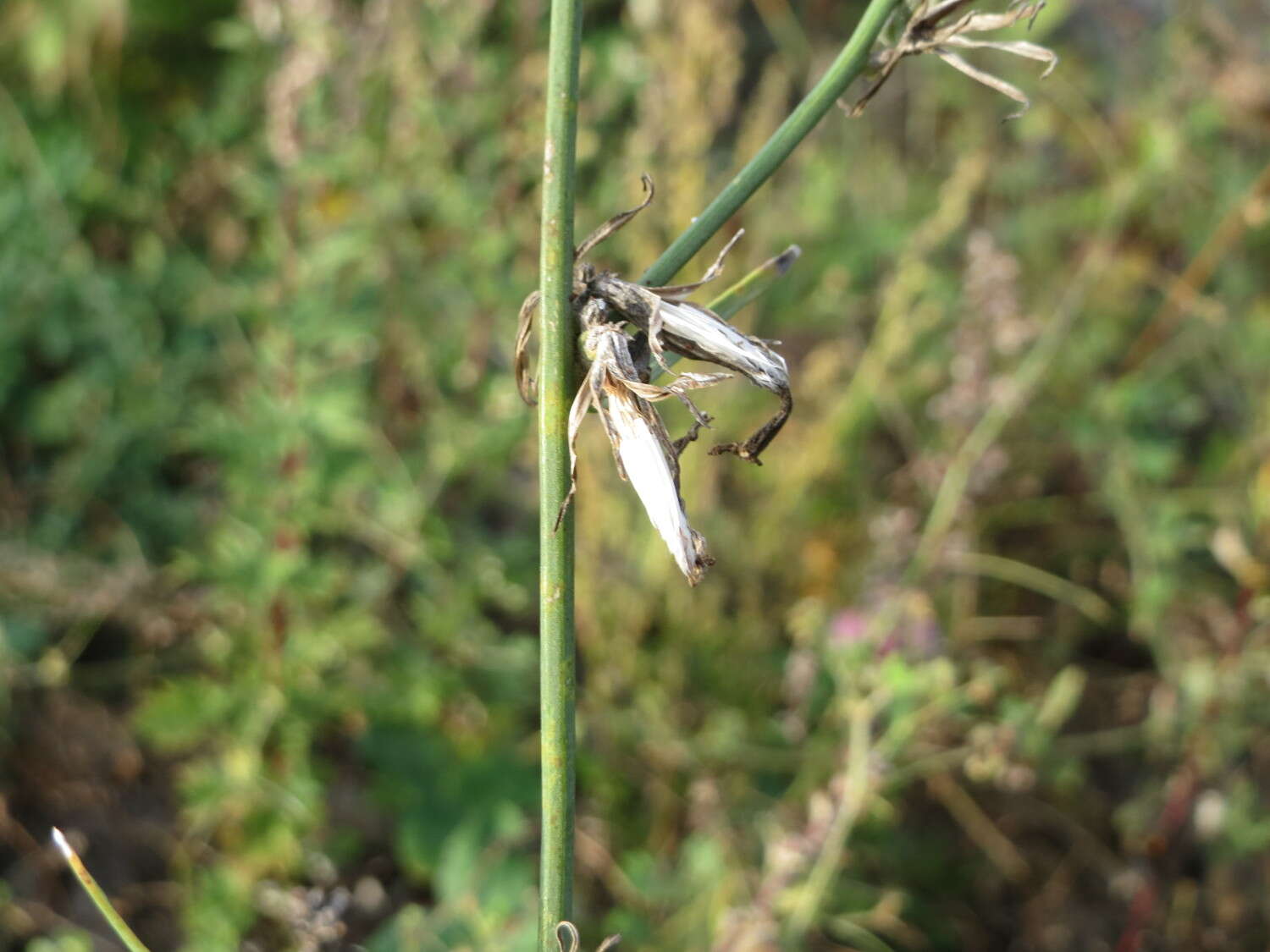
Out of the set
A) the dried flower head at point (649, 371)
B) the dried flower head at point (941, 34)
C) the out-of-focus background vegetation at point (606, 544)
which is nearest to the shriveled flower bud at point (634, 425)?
the dried flower head at point (649, 371)

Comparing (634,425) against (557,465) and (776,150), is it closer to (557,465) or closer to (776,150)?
(557,465)

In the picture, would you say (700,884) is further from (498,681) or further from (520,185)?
(520,185)

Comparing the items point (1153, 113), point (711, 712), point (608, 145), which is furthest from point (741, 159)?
point (711, 712)

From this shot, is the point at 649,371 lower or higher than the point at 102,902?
higher

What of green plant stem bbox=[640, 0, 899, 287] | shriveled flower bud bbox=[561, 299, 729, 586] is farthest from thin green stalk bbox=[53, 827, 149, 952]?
green plant stem bbox=[640, 0, 899, 287]

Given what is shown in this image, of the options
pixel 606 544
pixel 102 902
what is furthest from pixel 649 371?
pixel 606 544

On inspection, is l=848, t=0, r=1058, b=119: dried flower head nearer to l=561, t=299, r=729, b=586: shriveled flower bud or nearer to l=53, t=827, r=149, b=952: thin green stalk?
l=561, t=299, r=729, b=586: shriveled flower bud
